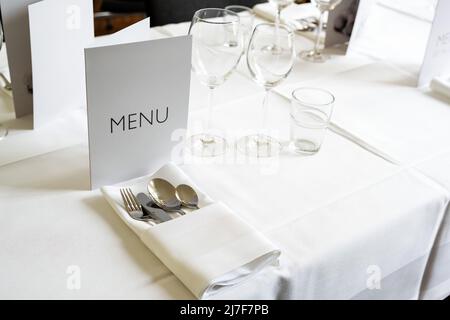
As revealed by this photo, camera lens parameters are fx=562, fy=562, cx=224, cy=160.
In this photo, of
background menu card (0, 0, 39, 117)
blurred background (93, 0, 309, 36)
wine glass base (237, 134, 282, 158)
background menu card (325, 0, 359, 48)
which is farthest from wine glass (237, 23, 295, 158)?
blurred background (93, 0, 309, 36)

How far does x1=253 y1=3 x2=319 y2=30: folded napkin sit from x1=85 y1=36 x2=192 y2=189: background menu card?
82cm

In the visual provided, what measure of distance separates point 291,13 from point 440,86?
591 millimetres

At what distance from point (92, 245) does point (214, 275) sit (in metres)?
0.20

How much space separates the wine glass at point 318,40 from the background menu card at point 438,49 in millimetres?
262

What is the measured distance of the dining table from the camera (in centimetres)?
78

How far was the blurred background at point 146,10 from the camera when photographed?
1.92 m

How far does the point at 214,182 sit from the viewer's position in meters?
0.98

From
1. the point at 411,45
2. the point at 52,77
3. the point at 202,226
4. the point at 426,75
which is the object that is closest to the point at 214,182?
the point at 202,226

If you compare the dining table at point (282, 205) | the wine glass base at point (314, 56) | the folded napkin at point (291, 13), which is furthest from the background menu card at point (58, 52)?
the folded napkin at point (291, 13)

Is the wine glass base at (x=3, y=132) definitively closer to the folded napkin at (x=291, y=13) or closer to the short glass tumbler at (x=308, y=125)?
the short glass tumbler at (x=308, y=125)

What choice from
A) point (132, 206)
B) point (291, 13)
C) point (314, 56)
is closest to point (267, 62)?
point (132, 206)

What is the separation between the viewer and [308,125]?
108cm
